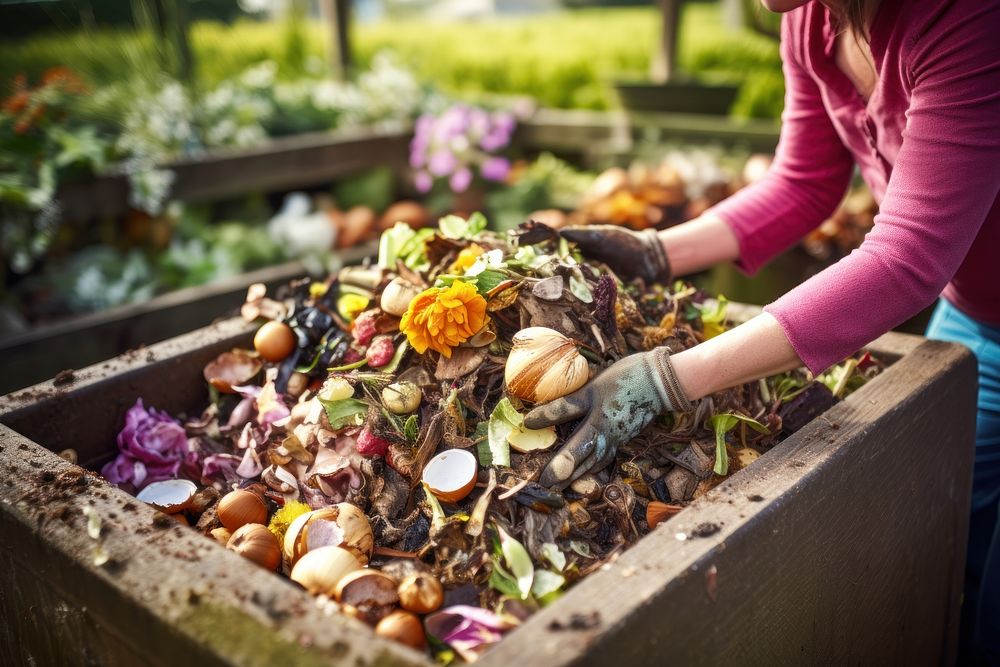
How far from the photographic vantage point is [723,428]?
4.32ft

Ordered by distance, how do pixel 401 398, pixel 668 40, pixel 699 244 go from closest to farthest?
pixel 401 398 < pixel 699 244 < pixel 668 40

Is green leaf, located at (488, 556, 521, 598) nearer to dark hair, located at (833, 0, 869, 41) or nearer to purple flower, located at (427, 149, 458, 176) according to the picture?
dark hair, located at (833, 0, 869, 41)

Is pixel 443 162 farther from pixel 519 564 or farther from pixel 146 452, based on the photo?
pixel 519 564

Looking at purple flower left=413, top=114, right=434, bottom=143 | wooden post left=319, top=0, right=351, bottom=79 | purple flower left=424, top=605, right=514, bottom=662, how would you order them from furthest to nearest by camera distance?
wooden post left=319, top=0, right=351, bottom=79 < purple flower left=413, top=114, right=434, bottom=143 < purple flower left=424, top=605, right=514, bottom=662

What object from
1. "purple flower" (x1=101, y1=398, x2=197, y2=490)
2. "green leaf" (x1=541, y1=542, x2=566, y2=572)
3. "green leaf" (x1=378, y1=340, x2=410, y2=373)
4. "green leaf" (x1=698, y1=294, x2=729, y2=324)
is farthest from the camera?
"green leaf" (x1=698, y1=294, x2=729, y2=324)

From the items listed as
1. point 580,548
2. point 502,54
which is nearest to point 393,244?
point 580,548

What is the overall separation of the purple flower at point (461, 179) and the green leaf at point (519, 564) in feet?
10.6

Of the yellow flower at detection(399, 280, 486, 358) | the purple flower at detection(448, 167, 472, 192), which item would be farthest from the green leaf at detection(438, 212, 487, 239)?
the purple flower at detection(448, 167, 472, 192)

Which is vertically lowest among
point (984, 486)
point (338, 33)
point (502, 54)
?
point (984, 486)

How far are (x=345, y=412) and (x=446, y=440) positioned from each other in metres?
0.18

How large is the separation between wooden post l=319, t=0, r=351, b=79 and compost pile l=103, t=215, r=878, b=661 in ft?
12.3

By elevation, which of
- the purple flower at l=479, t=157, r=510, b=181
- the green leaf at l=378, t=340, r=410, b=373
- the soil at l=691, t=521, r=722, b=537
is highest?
the green leaf at l=378, t=340, r=410, b=373

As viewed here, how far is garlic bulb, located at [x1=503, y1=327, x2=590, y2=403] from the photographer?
123cm

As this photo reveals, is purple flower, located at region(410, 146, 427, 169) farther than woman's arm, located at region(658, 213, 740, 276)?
Yes
